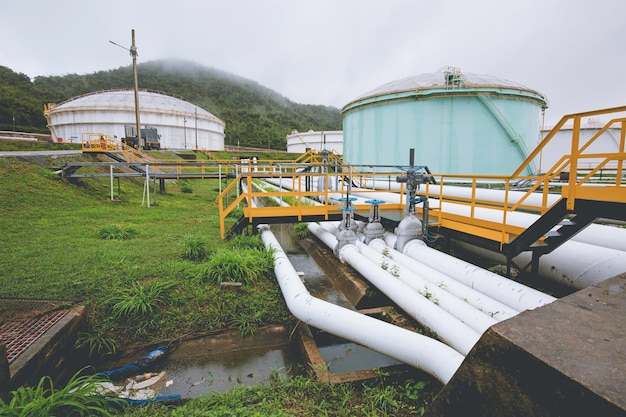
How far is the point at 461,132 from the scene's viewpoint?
47.1ft

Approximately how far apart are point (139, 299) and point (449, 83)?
48.9ft

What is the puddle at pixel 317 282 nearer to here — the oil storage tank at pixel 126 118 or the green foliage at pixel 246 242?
the green foliage at pixel 246 242

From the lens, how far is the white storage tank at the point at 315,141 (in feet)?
147

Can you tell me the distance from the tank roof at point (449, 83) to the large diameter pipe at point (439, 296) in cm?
1077

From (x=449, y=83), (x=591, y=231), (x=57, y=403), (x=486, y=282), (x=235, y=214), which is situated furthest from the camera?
(x=449, y=83)

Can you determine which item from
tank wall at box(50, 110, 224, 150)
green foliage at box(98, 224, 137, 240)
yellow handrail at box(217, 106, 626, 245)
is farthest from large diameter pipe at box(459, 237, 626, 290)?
tank wall at box(50, 110, 224, 150)

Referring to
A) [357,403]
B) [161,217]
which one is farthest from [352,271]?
[161,217]

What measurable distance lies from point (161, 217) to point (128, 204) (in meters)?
3.08

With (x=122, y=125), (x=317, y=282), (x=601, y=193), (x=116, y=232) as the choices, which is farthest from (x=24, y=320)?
(x=122, y=125)

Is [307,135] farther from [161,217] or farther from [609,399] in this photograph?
[609,399]

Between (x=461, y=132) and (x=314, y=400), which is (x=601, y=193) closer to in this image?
(x=314, y=400)

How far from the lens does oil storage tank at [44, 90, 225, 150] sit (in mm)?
37562

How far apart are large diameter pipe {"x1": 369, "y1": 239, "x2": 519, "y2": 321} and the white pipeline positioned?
614 mm

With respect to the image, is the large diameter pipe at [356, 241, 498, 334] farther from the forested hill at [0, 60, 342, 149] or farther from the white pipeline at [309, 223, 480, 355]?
the forested hill at [0, 60, 342, 149]
